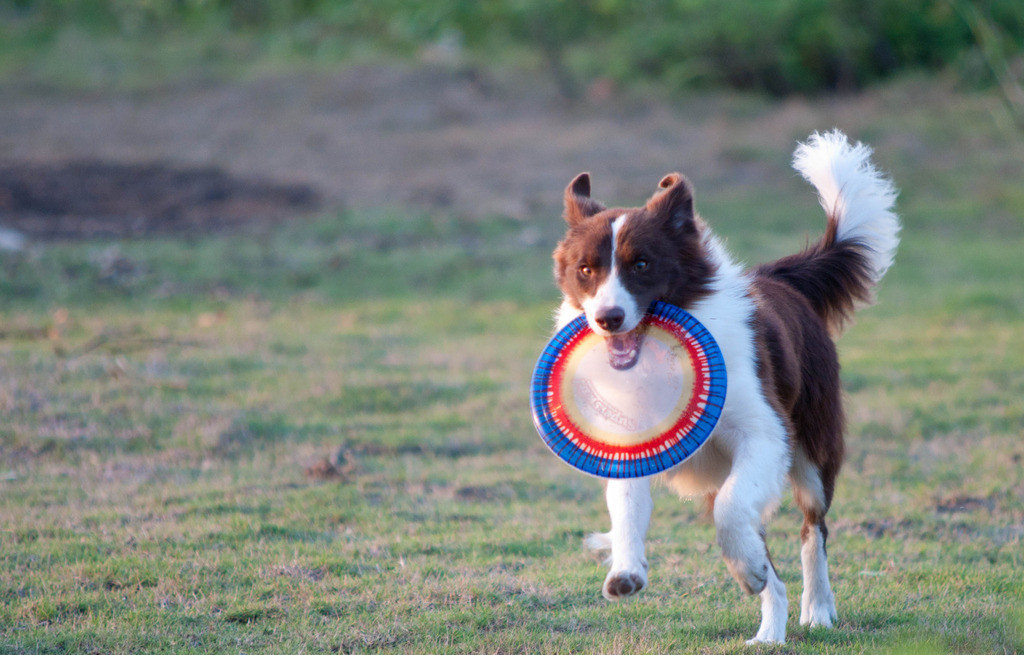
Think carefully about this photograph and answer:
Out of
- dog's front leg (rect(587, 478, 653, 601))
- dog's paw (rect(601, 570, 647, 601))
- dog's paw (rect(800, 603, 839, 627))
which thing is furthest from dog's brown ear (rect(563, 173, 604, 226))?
dog's paw (rect(800, 603, 839, 627))

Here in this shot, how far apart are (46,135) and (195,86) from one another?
489 cm

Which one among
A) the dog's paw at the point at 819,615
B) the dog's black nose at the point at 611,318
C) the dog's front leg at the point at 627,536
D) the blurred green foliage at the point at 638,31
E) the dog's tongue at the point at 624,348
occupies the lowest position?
the dog's paw at the point at 819,615

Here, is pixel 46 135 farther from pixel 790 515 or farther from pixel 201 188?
pixel 790 515

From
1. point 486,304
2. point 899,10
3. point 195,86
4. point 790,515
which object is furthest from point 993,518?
point 899,10

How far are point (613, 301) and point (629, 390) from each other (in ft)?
1.57

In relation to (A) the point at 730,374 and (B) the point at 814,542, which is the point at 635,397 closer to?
(A) the point at 730,374

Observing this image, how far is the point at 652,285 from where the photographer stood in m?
4.46

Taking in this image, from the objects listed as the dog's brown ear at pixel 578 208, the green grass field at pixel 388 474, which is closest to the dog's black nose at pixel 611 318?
the dog's brown ear at pixel 578 208

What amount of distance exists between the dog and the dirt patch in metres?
12.6

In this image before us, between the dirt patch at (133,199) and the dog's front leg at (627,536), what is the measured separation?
42.0 feet

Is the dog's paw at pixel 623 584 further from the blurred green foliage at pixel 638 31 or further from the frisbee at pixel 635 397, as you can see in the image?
the blurred green foliage at pixel 638 31

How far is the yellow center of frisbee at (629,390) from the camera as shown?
4441 millimetres

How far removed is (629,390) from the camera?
457 centimetres

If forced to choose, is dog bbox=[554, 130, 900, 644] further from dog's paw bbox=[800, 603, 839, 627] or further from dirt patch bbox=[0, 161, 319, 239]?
dirt patch bbox=[0, 161, 319, 239]
